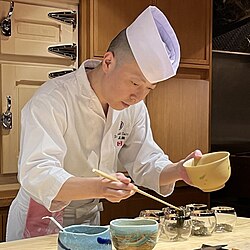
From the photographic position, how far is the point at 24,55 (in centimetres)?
233

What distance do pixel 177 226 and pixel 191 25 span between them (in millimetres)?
1758

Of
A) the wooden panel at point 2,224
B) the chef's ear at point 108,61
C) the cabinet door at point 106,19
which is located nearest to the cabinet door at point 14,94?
the wooden panel at point 2,224

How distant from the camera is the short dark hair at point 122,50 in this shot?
4.68 ft

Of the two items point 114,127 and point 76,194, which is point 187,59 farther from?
point 76,194

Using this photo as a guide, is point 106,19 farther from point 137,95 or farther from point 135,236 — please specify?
point 135,236

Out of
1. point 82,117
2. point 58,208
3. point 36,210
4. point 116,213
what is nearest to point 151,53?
point 82,117

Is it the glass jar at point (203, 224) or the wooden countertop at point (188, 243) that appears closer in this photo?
the wooden countertop at point (188, 243)

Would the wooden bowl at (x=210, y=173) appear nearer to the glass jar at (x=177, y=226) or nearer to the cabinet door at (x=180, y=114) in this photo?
the glass jar at (x=177, y=226)

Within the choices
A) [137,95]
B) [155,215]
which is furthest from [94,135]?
[155,215]

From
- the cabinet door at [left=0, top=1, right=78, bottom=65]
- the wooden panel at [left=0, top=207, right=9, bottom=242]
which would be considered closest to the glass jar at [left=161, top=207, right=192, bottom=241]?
the wooden panel at [left=0, top=207, right=9, bottom=242]

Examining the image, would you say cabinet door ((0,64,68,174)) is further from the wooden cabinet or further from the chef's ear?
the chef's ear

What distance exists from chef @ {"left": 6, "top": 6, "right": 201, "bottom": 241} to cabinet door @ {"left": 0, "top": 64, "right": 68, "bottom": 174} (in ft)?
2.24

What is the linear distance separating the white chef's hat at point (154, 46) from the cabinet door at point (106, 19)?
1.07 meters

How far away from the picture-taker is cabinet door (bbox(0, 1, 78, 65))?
7.50ft
